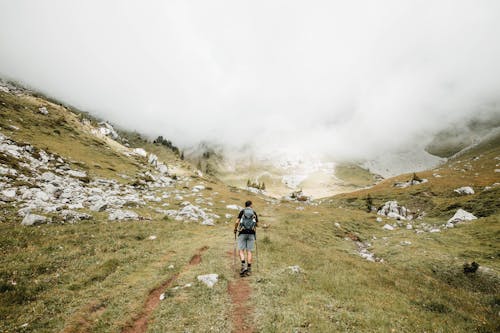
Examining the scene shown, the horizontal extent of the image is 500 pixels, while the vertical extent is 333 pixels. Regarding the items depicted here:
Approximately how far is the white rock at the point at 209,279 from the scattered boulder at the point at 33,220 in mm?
17937

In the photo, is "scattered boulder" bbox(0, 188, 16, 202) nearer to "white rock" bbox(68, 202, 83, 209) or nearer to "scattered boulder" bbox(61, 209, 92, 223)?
"white rock" bbox(68, 202, 83, 209)

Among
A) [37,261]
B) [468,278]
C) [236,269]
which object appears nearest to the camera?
[37,261]

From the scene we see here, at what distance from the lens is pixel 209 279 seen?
49.4 ft

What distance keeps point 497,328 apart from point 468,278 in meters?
14.6

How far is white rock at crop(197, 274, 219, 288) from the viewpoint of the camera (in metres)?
14.6

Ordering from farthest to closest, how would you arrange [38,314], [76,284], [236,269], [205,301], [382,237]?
[382,237], [236,269], [76,284], [205,301], [38,314]

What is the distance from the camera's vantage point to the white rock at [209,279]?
47.8 ft

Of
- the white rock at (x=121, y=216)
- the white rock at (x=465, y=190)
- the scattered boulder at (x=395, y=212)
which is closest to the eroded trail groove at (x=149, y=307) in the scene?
the white rock at (x=121, y=216)

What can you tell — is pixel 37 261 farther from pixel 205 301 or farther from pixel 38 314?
pixel 205 301

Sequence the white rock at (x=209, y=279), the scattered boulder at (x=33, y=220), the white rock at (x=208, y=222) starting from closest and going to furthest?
1. the white rock at (x=209, y=279)
2. the scattered boulder at (x=33, y=220)
3. the white rock at (x=208, y=222)

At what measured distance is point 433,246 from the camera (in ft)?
107

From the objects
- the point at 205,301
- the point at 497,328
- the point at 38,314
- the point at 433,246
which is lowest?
the point at 38,314

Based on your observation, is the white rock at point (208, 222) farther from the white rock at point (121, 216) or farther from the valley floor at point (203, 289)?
the valley floor at point (203, 289)

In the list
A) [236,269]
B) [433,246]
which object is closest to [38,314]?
[236,269]
